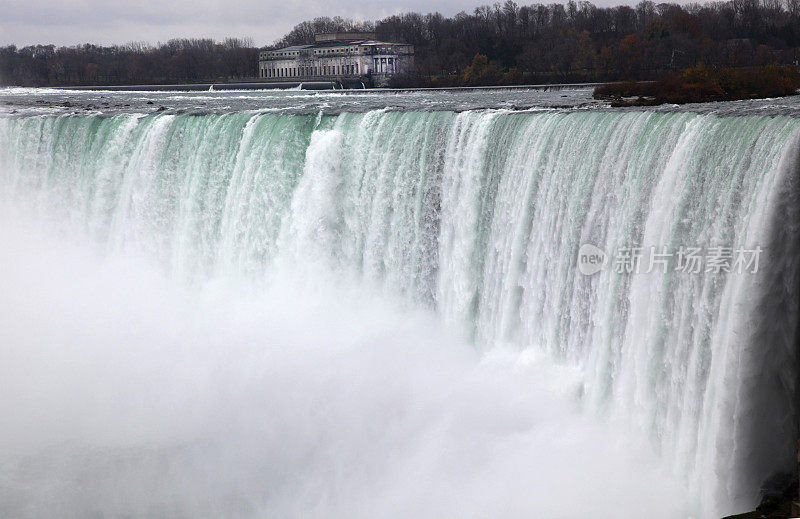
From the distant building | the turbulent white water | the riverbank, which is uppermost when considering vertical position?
the distant building

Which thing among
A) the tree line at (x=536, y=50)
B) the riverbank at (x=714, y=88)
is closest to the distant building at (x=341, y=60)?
the tree line at (x=536, y=50)

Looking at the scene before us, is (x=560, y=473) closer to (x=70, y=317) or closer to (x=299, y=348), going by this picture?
(x=299, y=348)

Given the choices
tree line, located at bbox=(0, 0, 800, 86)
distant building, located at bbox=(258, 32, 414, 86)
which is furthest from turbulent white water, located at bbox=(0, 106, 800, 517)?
distant building, located at bbox=(258, 32, 414, 86)

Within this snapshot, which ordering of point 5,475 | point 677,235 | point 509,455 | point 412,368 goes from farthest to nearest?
point 412,368 < point 5,475 < point 509,455 < point 677,235

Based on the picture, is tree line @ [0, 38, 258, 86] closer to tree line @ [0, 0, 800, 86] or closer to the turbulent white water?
tree line @ [0, 0, 800, 86]

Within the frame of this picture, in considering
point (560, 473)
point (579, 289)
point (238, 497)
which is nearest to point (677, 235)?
point (579, 289)

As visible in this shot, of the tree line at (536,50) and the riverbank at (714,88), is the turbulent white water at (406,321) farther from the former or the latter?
the tree line at (536,50)

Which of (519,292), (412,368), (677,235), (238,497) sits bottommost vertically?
(238,497)
